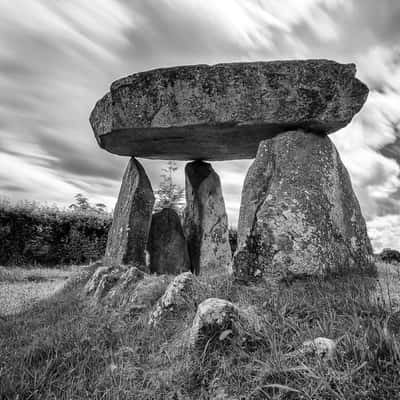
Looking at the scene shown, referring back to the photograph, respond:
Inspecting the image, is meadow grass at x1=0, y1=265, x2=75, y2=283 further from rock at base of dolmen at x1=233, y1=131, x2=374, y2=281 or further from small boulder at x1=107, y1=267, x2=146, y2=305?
rock at base of dolmen at x1=233, y1=131, x2=374, y2=281

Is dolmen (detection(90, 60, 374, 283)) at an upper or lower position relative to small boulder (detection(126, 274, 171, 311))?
upper

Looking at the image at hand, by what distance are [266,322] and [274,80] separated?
4.34 meters

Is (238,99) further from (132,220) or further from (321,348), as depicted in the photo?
(321,348)

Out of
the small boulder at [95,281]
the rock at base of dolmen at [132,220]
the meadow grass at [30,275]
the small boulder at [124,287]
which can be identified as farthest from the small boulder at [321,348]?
the meadow grass at [30,275]

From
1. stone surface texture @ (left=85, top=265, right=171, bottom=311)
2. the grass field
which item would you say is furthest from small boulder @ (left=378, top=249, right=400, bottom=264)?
stone surface texture @ (left=85, top=265, right=171, bottom=311)

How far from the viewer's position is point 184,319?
14.0 feet

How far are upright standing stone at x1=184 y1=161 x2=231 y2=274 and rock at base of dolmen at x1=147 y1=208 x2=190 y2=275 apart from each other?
32 centimetres

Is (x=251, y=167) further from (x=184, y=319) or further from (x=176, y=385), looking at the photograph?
(x=176, y=385)

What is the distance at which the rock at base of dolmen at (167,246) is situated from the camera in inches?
376

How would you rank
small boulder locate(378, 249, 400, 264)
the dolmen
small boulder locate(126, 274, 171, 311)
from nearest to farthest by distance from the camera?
small boulder locate(126, 274, 171, 311) < the dolmen < small boulder locate(378, 249, 400, 264)

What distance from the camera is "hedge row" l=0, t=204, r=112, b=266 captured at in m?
13.6

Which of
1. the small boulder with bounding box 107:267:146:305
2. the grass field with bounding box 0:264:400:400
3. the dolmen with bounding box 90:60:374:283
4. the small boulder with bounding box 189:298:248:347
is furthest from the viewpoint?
the dolmen with bounding box 90:60:374:283

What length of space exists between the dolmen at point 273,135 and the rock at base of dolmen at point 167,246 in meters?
2.52

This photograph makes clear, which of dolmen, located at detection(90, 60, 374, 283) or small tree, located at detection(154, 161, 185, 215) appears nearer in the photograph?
dolmen, located at detection(90, 60, 374, 283)
